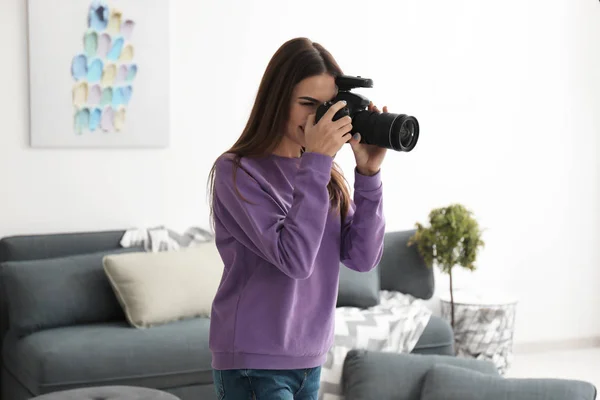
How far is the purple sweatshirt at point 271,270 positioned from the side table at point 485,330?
2647mm

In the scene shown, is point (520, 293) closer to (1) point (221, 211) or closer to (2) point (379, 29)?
(2) point (379, 29)

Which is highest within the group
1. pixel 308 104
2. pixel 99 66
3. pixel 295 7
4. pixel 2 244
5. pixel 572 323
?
pixel 295 7

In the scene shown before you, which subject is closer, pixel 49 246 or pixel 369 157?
pixel 369 157

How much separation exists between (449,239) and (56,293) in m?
1.76

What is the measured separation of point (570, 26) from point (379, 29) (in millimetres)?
1184

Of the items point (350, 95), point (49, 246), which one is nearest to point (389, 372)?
point (350, 95)

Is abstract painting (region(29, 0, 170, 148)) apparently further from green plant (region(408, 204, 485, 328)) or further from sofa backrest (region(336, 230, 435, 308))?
green plant (region(408, 204, 485, 328))

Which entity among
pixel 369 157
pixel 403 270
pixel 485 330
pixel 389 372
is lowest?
pixel 485 330

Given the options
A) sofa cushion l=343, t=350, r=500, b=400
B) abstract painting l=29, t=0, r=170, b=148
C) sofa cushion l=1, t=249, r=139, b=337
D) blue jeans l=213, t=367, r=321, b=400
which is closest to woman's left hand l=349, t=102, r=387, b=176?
blue jeans l=213, t=367, r=321, b=400

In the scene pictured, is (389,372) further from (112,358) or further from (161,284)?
(161,284)

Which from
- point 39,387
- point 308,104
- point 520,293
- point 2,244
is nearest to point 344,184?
point 308,104

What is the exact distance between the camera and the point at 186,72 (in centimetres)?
407

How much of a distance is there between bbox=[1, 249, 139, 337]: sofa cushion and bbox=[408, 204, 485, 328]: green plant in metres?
1.44

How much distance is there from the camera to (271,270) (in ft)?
5.09
